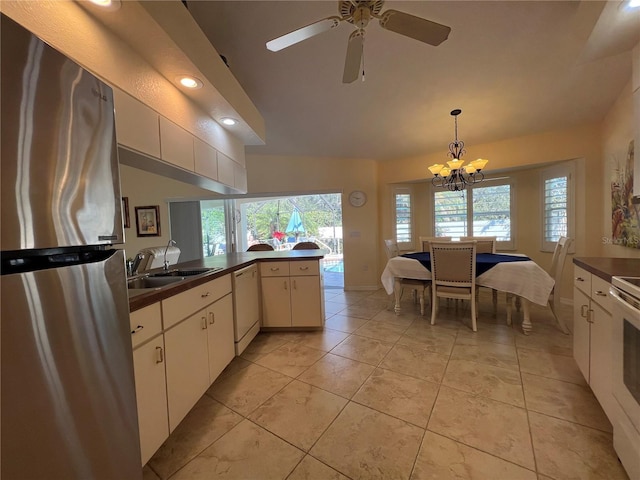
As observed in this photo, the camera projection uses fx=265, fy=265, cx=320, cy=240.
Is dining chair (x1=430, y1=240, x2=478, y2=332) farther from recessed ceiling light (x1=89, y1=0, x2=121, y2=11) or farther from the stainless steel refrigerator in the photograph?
recessed ceiling light (x1=89, y1=0, x2=121, y2=11)

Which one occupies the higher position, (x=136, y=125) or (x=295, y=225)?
(x=136, y=125)

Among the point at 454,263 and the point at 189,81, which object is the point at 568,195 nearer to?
the point at 454,263

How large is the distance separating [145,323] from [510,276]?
3272 mm

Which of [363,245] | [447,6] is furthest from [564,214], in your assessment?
[447,6]


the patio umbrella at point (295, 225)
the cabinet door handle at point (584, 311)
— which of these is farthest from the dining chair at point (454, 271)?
the patio umbrella at point (295, 225)

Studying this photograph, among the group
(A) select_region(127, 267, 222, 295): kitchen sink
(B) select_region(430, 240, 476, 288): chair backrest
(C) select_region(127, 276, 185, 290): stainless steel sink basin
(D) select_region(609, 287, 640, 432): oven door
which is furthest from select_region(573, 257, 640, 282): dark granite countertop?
→ (C) select_region(127, 276, 185, 290): stainless steel sink basin

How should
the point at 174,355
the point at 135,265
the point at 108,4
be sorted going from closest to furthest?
the point at 108,4 < the point at 174,355 < the point at 135,265

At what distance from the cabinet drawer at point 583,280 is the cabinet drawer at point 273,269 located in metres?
2.36

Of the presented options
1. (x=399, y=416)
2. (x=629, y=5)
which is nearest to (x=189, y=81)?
(x=399, y=416)

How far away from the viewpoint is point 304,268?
2877 millimetres

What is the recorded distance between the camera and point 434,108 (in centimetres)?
313

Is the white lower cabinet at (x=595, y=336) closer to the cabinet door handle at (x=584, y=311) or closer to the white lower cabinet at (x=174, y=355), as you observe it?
the cabinet door handle at (x=584, y=311)

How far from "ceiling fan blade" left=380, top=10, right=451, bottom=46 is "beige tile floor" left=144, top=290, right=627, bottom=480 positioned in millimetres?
2199

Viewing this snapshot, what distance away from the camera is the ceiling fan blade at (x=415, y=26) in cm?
141
